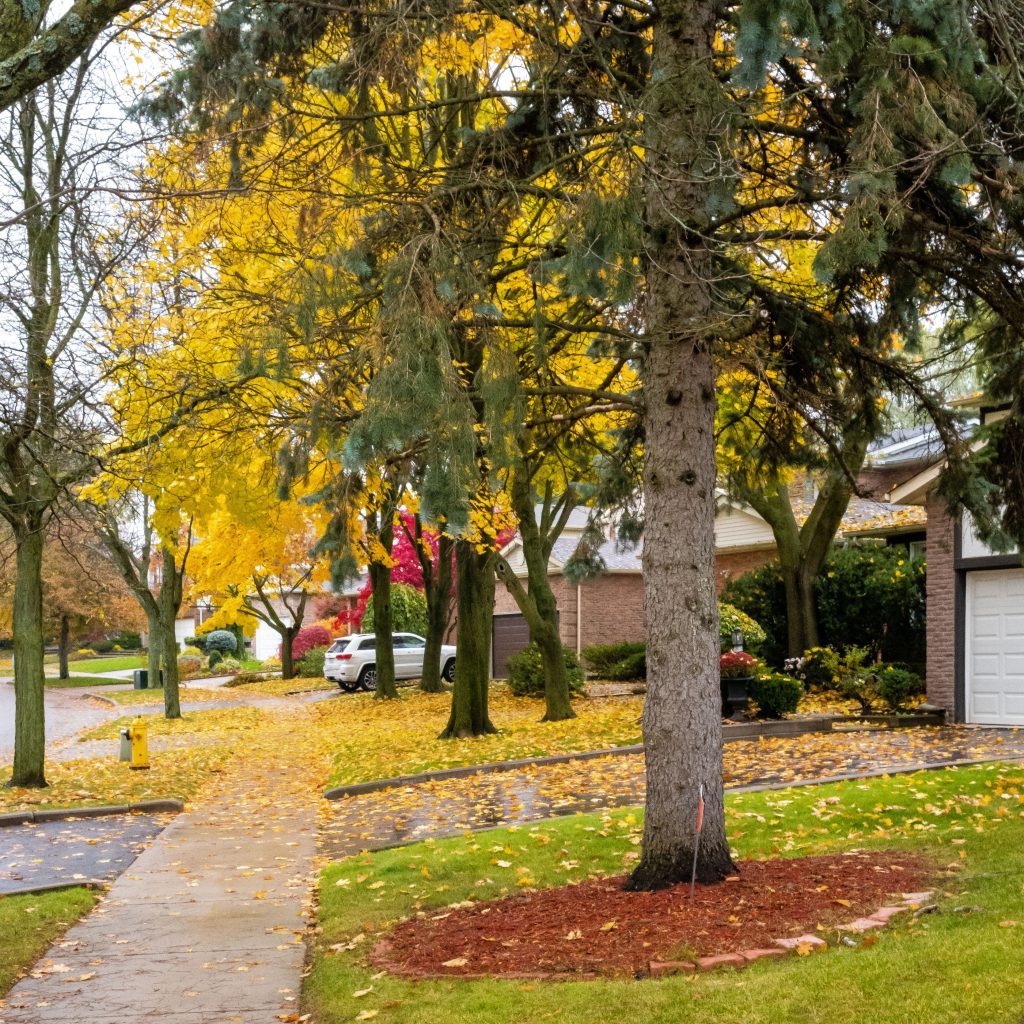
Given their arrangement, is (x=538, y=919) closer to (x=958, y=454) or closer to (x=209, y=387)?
(x=958, y=454)

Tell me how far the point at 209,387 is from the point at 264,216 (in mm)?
1789

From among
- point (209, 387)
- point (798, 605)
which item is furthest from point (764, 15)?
point (798, 605)

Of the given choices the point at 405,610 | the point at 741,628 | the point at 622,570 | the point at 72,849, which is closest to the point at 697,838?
the point at 72,849

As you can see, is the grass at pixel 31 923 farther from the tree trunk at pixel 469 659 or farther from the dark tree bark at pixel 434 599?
the dark tree bark at pixel 434 599

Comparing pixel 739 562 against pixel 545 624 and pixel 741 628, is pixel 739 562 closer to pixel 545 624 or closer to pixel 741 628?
pixel 741 628

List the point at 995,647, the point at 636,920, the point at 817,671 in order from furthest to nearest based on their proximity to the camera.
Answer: the point at 817,671 → the point at 995,647 → the point at 636,920

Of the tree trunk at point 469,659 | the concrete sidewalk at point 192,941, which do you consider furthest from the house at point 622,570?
the concrete sidewalk at point 192,941

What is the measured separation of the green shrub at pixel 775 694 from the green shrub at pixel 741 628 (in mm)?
4662

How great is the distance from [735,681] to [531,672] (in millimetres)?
9411

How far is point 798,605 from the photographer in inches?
1002

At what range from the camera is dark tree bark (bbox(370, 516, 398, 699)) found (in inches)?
1208

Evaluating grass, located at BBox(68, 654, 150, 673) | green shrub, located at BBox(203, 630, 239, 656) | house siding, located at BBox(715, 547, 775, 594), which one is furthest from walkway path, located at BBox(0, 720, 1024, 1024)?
grass, located at BBox(68, 654, 150, 673)

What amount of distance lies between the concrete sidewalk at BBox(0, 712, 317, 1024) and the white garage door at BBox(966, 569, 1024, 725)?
12.0m

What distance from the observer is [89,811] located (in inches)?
527
